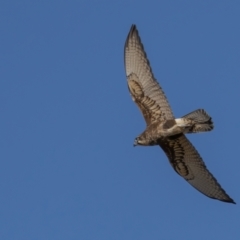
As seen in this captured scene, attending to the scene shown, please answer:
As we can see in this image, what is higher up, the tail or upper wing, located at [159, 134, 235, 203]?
the tail

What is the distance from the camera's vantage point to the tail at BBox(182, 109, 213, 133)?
45.4ft

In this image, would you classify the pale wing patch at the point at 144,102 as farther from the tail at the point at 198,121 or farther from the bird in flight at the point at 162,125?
the tail at the point at 198,121

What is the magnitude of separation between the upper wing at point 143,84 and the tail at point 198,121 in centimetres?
63

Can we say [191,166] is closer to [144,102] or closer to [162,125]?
[162,125]

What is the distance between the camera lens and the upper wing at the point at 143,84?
48.4 ft

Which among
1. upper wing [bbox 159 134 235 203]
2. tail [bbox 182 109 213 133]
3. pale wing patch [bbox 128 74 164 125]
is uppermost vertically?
pale wing patch [bbox 128 74 164 125]

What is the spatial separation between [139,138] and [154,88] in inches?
44.2

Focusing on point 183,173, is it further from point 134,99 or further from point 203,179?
point 134,99

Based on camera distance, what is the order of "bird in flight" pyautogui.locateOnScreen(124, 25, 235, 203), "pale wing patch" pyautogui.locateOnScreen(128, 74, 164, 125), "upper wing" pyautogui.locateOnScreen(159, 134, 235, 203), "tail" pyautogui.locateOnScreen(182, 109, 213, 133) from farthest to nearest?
"pale wing patch" pyautogui.locateOnScreen(128, 74, 164, 125) < "upper wing" pyautogui.locateOnScreen(159, 134, 235, 203) < "bird in flight" pyautogui.locateOnScreen(124, 25, 235, 203) < "tail" pyautogui.locateOnScreen(182, 109, 213, 133)

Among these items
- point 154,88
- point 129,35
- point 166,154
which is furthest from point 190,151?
point 129,35

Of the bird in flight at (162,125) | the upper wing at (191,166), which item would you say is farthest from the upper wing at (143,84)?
the upper wing at (191,166)

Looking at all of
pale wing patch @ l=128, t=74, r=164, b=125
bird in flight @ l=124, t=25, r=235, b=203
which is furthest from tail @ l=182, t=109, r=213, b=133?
pale wing patch @ l=128, t=74, r=164, b=125

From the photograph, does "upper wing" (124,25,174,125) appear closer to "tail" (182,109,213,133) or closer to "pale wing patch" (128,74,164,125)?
"pale wing patch" (128,74,164,125)

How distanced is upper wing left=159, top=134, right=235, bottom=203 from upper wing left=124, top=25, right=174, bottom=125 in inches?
23.1
